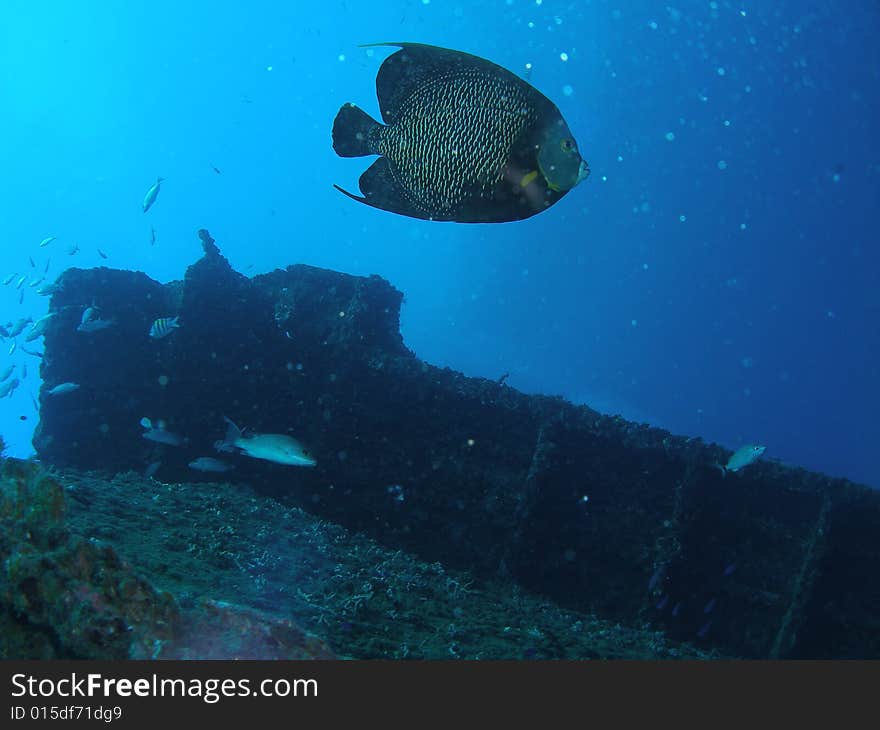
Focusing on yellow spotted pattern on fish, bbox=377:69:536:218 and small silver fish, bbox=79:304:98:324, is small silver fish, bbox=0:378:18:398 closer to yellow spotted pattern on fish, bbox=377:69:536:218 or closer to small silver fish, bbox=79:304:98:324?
small silver fish, bbox=79:304:98:324

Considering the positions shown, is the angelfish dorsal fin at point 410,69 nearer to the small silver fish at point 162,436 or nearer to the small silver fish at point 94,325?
the small silver fish at point 162,436

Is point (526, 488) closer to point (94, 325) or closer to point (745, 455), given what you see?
point (745, 455)

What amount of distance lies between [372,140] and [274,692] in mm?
2522

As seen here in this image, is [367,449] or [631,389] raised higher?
[631,389]

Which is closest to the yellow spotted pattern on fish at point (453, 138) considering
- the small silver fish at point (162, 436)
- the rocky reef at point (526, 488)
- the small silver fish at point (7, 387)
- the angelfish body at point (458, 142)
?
the angelfish body at point (458, 142)

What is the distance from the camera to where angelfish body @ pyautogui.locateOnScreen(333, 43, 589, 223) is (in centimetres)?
169

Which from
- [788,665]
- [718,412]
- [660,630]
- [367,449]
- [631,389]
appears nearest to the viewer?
[788,665]

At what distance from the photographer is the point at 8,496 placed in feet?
9.77

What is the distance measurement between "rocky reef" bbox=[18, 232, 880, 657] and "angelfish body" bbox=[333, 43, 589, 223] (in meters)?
6.18

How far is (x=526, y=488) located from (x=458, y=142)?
23.1 ft

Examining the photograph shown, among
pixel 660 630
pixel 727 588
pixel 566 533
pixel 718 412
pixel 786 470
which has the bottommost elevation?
pixel 660 630

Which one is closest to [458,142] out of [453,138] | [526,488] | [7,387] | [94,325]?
[453,138]

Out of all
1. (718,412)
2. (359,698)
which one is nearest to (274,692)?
(359,698)

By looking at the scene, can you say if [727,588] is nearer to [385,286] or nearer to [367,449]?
[367,449]
